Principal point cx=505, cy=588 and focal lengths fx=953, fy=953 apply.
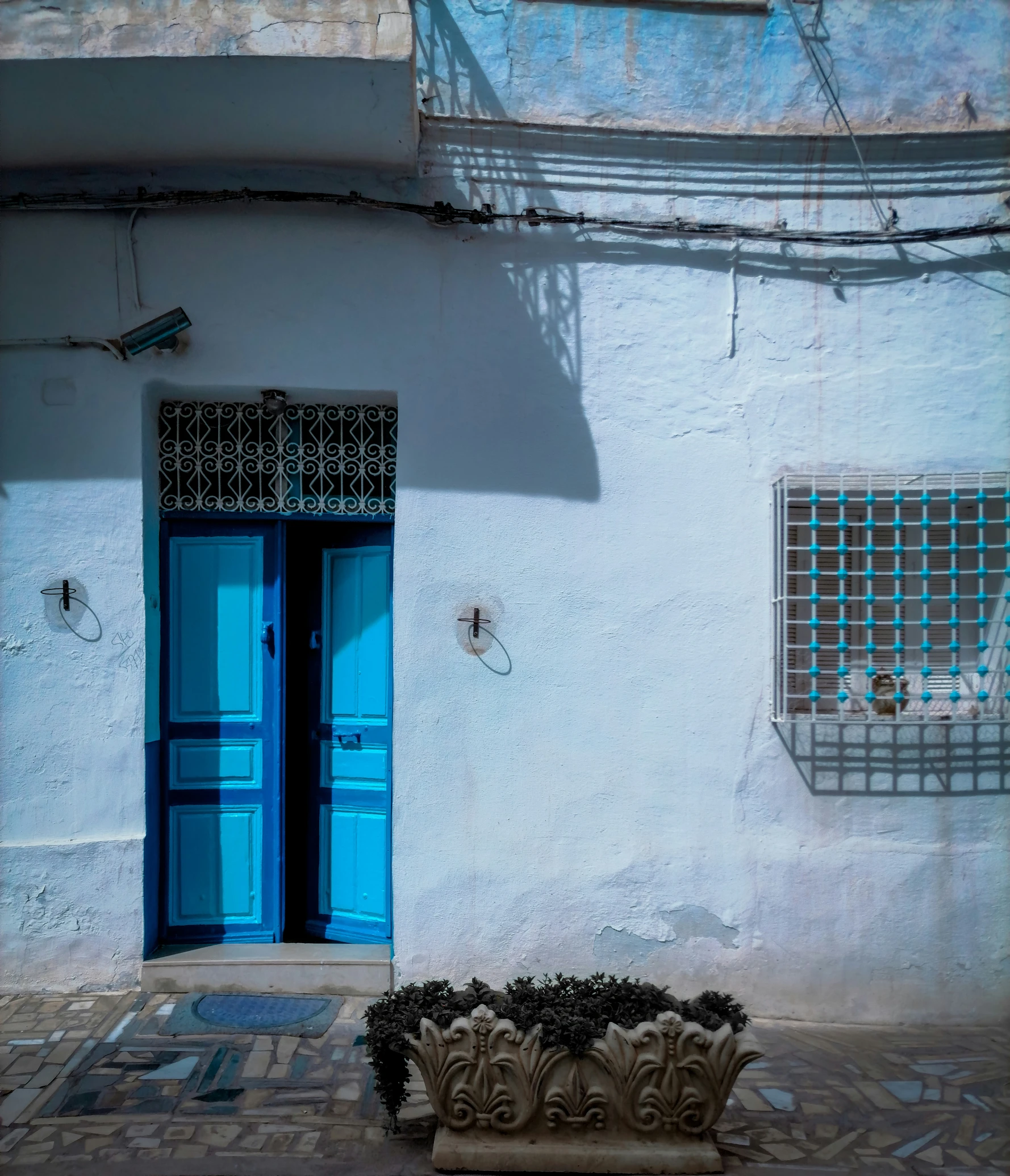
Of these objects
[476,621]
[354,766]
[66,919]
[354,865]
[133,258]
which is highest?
[133,258]

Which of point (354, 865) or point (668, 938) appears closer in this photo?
point (668, 938)

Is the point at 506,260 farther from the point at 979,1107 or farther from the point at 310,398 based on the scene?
the point at 979,1107

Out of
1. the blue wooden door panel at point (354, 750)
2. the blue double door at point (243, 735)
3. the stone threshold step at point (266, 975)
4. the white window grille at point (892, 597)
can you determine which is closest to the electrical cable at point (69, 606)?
the blue double door at point (243, 735)

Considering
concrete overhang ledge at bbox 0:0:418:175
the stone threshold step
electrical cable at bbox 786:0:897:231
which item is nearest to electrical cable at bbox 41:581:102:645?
the stone threshold step

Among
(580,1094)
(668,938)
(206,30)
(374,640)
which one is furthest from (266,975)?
(206,30)

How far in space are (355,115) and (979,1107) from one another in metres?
4.44

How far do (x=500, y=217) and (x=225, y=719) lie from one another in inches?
103

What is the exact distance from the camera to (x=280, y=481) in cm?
441

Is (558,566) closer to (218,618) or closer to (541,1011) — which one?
(218,618)

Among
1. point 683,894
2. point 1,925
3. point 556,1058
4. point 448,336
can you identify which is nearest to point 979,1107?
point 683,894

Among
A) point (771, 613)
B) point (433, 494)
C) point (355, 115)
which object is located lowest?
point (771, 613)

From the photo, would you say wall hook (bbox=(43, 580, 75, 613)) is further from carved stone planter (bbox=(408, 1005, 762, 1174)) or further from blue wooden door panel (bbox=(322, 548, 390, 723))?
carved stone planter (bbox=(408, 1005, 762, 1174))

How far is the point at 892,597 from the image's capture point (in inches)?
163

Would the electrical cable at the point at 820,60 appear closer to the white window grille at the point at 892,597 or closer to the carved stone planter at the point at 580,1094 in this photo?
the white window grille at the point at 892,597
